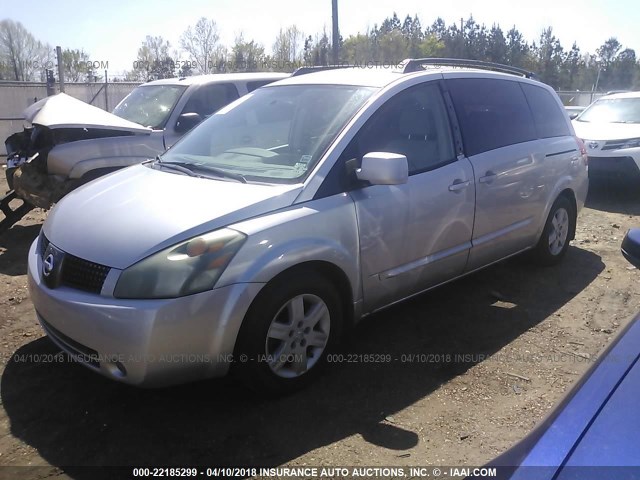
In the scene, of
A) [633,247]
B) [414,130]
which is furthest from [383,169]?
[633,247]

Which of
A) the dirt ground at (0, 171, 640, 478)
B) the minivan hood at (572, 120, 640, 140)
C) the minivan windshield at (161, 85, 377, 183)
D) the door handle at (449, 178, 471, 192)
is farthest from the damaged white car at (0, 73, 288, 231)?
the minivan hood at (572, 120, 640, 140)

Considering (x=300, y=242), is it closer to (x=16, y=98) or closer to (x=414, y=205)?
(x=414, y=205)

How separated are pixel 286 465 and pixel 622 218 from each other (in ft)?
21.9

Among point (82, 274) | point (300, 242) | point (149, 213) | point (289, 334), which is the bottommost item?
point (289, 334)

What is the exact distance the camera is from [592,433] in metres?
1.44

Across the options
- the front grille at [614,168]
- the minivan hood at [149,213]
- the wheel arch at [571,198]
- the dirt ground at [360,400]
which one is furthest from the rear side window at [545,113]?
the front grille at [614,168]

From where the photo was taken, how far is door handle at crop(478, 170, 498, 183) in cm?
413

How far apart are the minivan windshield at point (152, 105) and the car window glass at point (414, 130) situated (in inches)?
148

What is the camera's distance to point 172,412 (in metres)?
3.02

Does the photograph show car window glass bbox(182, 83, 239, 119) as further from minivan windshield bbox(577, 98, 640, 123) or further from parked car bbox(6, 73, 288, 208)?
minivan windshield bbox(577, 98, 640, 123)

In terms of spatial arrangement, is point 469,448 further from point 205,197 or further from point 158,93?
point 158,93

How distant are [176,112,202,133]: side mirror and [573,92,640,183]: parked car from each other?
6.14 metres

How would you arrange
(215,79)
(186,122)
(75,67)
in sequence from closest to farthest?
(186,122), (215,79), (75,67)

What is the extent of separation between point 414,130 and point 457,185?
0.49 metres
